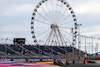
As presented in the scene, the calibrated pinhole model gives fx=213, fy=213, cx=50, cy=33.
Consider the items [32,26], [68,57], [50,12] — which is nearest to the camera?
[68,57]

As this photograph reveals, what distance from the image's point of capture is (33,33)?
286 ft

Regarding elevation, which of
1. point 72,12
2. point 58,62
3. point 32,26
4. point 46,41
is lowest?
point 58,62

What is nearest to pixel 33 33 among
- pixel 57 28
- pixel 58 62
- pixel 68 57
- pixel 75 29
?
pixel 57 28

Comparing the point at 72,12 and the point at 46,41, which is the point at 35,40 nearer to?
the point at 46,41

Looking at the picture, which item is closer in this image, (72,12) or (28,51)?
(72,12)

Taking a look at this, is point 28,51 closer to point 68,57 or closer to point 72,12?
point 72,12

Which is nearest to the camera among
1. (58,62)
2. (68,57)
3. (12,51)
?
(58,62)

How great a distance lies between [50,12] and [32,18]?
911 centimetres

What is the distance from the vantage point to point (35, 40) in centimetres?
8750

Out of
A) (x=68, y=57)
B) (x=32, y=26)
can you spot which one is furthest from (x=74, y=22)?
(x=68, y=57)

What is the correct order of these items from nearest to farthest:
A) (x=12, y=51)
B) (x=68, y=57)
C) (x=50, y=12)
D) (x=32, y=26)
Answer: (x=68, y=57)
(x=50, y=12)
(x=32, y=26)
(x=12, y=51)

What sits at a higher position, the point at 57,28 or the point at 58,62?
the point at 57,28

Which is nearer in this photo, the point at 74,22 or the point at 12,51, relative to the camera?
the point at 74,22

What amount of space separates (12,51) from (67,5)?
33.9 meters
